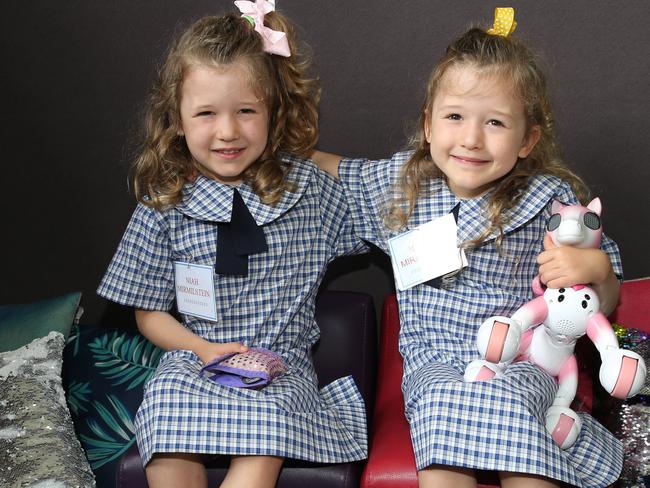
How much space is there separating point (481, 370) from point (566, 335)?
187 mm

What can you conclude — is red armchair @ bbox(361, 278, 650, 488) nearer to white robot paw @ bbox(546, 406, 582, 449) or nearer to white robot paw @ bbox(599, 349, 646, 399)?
white robot paw @ bbox(546, 406, 582, 449)

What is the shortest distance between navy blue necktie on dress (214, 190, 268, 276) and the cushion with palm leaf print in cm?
39

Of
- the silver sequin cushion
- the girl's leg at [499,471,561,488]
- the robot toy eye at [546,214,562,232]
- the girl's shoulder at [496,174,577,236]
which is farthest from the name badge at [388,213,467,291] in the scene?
the silver sequin cushion

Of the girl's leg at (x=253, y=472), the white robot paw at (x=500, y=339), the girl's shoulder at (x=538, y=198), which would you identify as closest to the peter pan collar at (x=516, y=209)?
the girl's shoulder at (x=538, y=198)

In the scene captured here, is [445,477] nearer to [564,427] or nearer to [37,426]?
[564,427]

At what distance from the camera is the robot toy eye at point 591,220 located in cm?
185

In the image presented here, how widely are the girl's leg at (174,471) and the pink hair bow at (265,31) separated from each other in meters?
0.91

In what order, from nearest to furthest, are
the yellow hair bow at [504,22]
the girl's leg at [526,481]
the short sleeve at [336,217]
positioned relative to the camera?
1. the girl's leg at [526,481]
2. the yellow hair bow at [504,22]
3. the short sleeve at [336,217]

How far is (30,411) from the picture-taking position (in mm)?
2043

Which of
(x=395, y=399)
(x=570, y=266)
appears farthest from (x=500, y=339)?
(x=395, y=399)

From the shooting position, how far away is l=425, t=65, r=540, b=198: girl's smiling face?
1.94 meters

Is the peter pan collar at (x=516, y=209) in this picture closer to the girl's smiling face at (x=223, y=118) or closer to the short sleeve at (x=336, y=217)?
the short sleeve at (x=336, y=217)

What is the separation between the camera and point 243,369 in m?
1.96

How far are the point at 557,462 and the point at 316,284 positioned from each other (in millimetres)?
728
